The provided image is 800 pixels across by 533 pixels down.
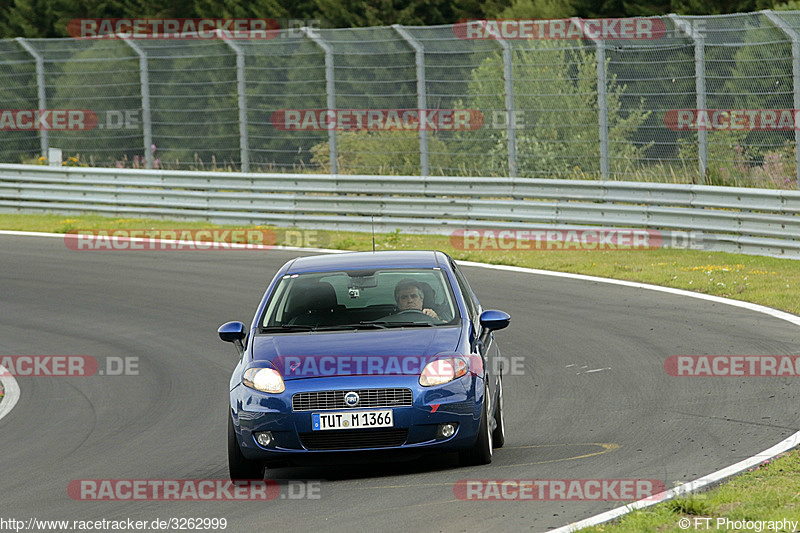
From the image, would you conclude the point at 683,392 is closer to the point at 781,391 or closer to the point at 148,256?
the point at 781,391

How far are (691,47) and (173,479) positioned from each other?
13.5m

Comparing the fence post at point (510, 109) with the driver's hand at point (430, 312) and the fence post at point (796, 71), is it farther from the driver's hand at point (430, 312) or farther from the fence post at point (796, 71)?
the driver's hand at point (430, 312)

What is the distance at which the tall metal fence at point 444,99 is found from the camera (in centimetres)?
1905

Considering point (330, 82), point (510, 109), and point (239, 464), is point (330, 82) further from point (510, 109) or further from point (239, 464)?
point (239, 464)

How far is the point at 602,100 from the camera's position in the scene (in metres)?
20.6

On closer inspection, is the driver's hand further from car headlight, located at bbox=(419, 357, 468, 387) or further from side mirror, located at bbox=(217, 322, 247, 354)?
side mirror, located at bbox=(217, 322, 247, 354)

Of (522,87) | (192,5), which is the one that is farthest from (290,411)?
(192,5)

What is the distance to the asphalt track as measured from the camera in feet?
24.8

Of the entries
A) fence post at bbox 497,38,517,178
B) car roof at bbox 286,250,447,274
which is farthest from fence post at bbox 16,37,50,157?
car roof at bbox 286,250,447,274

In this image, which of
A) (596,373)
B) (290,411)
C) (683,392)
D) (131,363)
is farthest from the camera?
(131,363)

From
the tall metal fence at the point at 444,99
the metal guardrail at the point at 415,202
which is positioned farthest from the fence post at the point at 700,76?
the metal guardrail at the point at 415,202

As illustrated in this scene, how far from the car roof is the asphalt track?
1.37 meters

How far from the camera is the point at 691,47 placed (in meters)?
19.7

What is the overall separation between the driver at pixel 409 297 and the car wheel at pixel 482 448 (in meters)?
1.08
